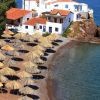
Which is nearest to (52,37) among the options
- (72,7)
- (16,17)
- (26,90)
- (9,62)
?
(16,17)

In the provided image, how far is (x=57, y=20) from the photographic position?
99.1m

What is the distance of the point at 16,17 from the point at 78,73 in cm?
3161

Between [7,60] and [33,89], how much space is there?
1198 cm

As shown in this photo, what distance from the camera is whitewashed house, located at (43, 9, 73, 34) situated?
320 feet

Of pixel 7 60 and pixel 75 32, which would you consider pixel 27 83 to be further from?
pixel 75 32

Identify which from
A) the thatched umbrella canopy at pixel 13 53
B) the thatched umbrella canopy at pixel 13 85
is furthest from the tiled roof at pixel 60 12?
the thatched umbrella canopy at pixel 13 85

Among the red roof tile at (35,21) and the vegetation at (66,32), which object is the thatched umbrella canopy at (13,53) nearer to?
the red roof tile at (35,21)

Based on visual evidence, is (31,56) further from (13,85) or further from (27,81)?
(13,85)

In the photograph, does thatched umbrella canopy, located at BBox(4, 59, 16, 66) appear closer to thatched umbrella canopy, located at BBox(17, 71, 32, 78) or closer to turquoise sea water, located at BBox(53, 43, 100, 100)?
thatched umbrella canopy, located at BBox(17, 71, 32, 78)

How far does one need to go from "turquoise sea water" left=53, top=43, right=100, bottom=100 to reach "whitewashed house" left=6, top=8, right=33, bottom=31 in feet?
49.3

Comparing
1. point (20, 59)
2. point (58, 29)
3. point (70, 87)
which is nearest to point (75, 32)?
point (58, 29)

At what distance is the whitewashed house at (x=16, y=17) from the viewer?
3915 inches

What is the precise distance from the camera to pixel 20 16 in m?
99.6

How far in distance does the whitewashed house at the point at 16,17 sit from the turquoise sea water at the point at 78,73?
15018mm
